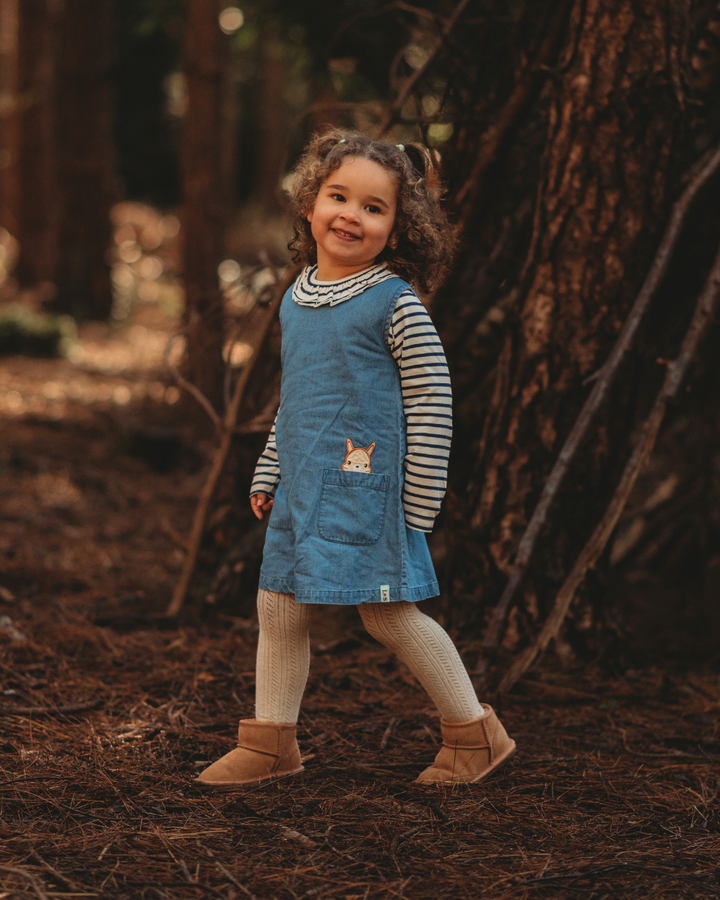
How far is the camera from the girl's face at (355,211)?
2412mm

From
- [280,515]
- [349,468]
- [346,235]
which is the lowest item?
[280,515]

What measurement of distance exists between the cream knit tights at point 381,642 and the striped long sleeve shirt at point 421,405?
263 mm

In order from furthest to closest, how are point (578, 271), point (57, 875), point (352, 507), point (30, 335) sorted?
1. point (30, 335)
2. point (578, 271)
3. point (352, 507)
4. point (57, 875)

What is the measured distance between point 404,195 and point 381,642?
117cm

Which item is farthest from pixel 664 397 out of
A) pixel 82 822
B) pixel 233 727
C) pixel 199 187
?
pixel 199 187

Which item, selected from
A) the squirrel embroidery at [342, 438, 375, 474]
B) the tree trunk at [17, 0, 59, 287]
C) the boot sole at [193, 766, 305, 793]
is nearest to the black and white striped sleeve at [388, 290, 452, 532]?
the squirrel embroidery at [342, 438, 375, 474]

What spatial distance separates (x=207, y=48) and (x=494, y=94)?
481 cm

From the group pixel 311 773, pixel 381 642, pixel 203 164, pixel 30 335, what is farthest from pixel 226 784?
pixel 30 335

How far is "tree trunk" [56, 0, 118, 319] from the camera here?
11.1 m

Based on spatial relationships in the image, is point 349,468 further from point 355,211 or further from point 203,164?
point 203,164

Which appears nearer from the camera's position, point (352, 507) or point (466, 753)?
point (352, 507)

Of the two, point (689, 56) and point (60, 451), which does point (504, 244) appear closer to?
point (689, 56)

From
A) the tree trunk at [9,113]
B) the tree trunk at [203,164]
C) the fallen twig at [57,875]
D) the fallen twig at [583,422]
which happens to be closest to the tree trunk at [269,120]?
the tree trunk at [9,113]

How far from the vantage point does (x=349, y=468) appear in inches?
93.4
